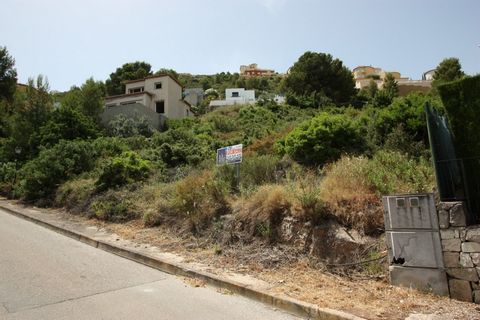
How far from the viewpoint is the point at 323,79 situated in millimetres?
45250

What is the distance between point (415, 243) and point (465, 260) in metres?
0.65

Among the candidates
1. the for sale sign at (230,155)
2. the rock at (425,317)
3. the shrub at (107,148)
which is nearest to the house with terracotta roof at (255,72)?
the shrub at (107,148)

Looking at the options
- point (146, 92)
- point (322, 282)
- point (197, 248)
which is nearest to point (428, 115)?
point (322, 282)

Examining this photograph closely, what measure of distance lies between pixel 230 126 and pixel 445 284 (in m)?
25.7

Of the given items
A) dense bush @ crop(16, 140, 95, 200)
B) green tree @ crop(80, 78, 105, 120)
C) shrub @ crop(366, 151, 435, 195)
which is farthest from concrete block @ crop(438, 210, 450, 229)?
green tree @ crop(80, 78, 105, 120)

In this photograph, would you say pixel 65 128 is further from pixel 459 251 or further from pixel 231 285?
pixel 459 251

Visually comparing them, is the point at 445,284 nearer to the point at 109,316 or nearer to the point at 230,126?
the point at 109,316

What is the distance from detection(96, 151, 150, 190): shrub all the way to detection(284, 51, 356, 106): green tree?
32699mm

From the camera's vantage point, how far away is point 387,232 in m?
5.63

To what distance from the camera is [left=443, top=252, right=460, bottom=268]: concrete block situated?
5070 millimetres

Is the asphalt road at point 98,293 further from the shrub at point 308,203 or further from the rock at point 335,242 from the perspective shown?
the shrub at point 308,203

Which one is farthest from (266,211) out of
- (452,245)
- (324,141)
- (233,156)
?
(324,141)

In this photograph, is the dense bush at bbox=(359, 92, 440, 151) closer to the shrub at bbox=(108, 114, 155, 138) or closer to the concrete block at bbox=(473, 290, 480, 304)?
the concrete block at bbox=(473, 290, 480, 304)

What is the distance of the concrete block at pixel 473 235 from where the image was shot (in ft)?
16.1
